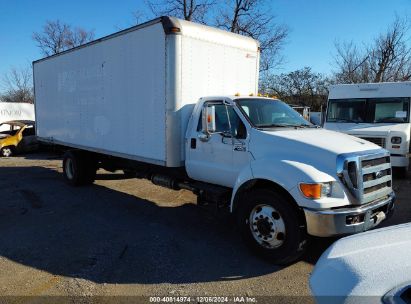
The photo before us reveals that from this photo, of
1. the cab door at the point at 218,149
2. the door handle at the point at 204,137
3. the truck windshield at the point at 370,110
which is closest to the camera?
the cab door at the point at 218,149

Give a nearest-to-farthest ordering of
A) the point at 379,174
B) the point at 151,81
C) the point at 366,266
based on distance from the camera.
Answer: the point at 366,266, the point at 379,174, the point at 151,81

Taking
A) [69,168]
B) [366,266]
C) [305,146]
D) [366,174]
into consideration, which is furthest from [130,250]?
[69,168]

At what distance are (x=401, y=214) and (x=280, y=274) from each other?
3.74 m

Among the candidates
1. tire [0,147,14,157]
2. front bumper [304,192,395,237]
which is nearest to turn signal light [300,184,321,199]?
front bumper [304,192,395,237]

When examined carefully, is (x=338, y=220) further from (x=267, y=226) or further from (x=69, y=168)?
(x=69, y=168)

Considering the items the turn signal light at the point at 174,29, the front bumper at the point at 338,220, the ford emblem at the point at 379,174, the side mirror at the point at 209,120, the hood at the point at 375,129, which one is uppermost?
the turn signal light at the point at 174,29

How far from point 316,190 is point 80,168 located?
22.4ft

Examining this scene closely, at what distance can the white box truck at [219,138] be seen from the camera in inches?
174

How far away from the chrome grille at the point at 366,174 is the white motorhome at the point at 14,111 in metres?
22.5

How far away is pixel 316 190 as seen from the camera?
4250 mm

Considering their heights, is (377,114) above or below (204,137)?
above

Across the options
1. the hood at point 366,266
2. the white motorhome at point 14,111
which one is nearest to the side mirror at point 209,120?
the hood at point 366,266

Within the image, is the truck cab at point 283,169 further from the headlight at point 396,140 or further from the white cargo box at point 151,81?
the headlight at point 396,140

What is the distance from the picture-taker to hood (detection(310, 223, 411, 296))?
183 centimetres
